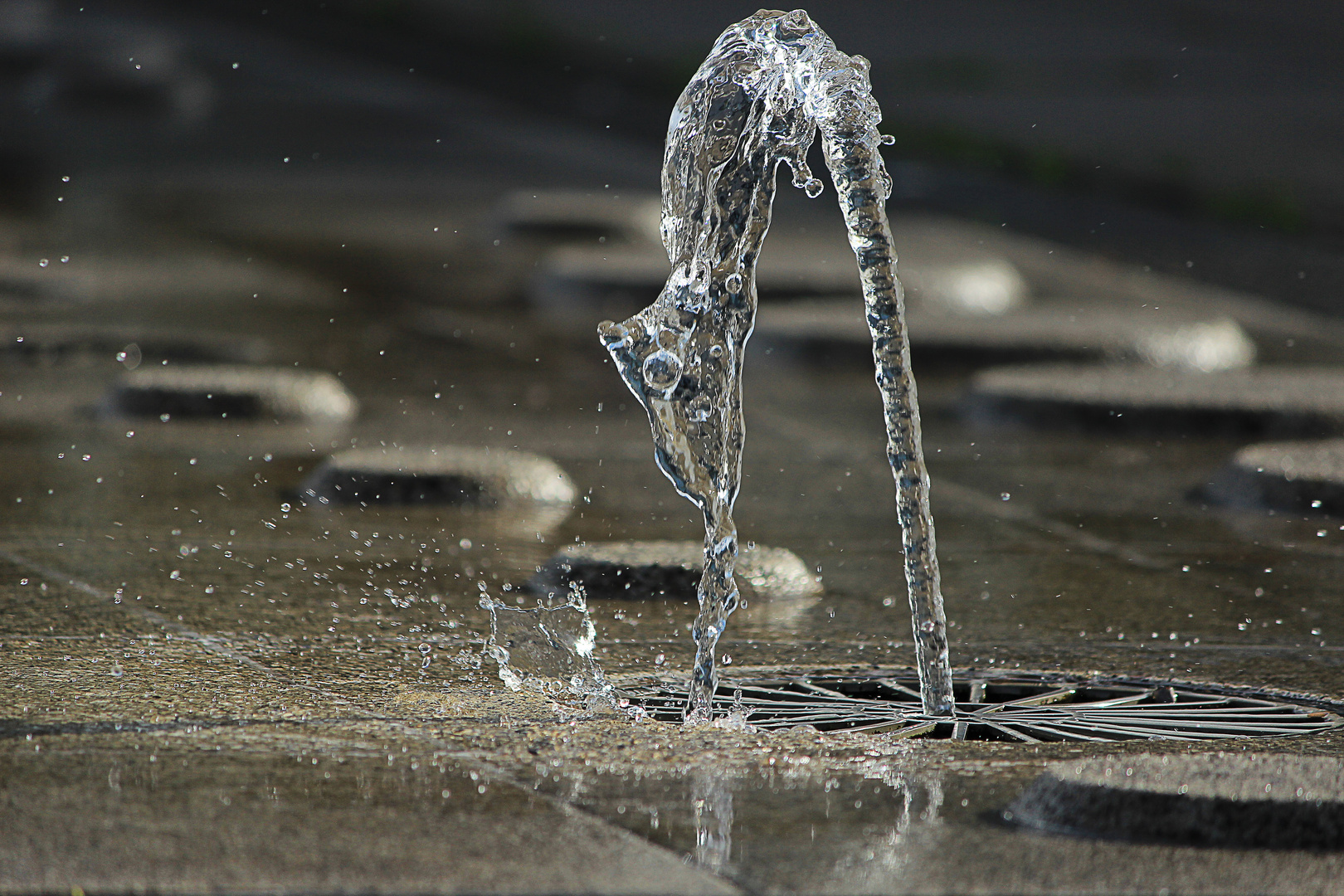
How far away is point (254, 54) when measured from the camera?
31.8 m

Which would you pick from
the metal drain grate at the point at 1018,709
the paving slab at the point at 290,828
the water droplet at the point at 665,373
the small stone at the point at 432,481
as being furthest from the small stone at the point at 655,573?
the paving slab at the point at 290,828

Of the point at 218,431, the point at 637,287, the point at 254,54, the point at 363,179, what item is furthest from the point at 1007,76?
the point at 218,431

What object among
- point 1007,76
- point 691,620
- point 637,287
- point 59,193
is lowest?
point 691,620

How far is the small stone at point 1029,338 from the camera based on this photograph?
31.1 feet

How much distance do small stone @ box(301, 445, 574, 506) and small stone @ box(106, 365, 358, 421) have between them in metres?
1.36

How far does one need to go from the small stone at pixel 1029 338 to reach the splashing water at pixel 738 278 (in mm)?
4851

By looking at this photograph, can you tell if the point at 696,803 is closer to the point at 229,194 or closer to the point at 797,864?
the point at 797,864

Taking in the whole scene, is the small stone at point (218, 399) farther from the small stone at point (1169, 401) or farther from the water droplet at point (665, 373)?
the water droplet at point (665, 373)

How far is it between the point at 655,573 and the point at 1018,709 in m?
1.17

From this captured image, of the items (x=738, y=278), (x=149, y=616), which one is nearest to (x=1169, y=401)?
(x=738, y=278)

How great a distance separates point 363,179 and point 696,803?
1679 centimetres

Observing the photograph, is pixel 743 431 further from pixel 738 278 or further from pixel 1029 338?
pixel 1029 338

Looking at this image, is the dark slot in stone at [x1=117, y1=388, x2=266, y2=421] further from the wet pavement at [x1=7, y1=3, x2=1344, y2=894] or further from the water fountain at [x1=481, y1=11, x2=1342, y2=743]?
the water fountain at [x1=481, y1=11, x2=1342, y2=743]

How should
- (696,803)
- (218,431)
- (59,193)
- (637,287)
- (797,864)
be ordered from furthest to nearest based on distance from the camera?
1. (59,193)
2. (637,287)
3. (218,431)
4. (696,803)
5. (797,864)
